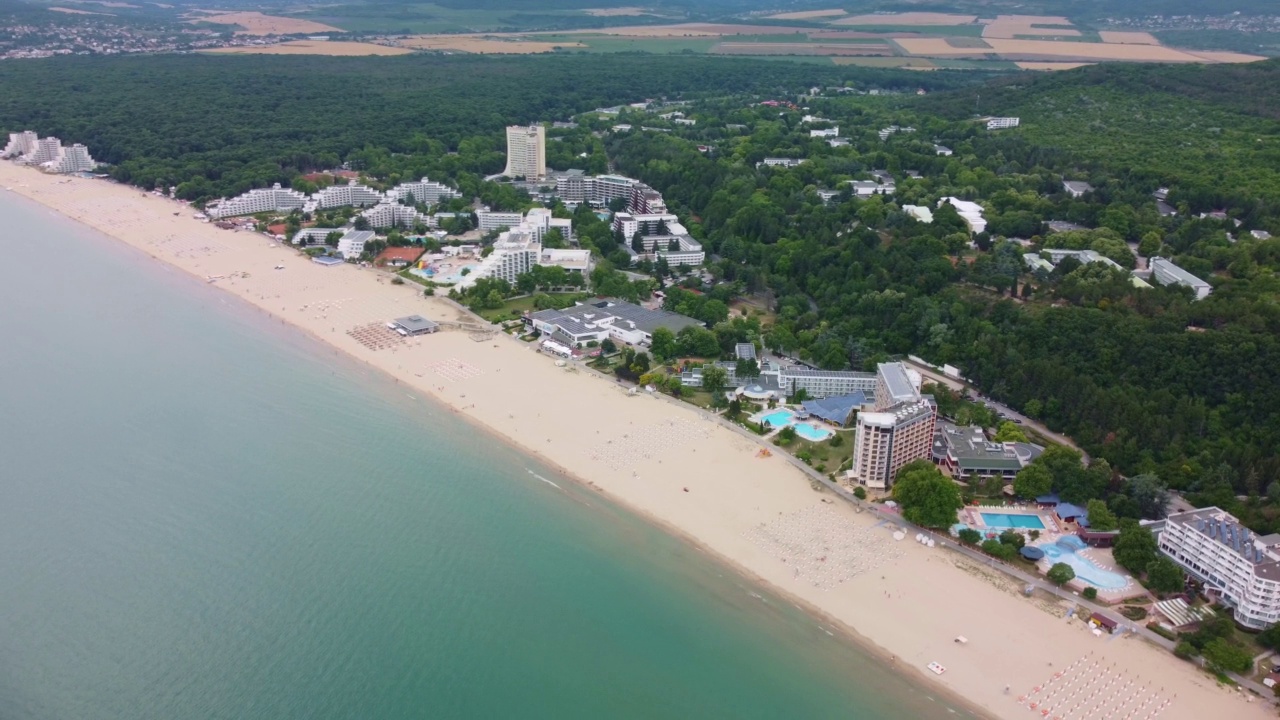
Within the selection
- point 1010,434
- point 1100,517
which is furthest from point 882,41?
point 1100,517

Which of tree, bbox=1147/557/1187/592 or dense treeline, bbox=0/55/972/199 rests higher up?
dense treeline, bbox=0/55/972/199

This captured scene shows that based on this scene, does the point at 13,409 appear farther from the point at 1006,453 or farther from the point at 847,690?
the point at 1006,453

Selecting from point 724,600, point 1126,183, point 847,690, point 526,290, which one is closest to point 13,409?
point 526,290

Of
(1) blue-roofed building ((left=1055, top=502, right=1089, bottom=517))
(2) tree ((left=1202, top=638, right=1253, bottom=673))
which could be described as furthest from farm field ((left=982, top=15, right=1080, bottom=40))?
(2) tree ((left=1202, top=638, right=1253, bottom=673))

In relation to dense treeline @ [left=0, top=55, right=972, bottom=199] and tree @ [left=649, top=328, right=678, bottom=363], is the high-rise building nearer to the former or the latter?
dense treeline @ [left=0, top=55, right=972, bottom=199]

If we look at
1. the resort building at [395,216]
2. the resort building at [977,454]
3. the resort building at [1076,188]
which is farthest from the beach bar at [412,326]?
the resort building at [1076,188]

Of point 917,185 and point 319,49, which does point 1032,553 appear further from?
point 319,49
